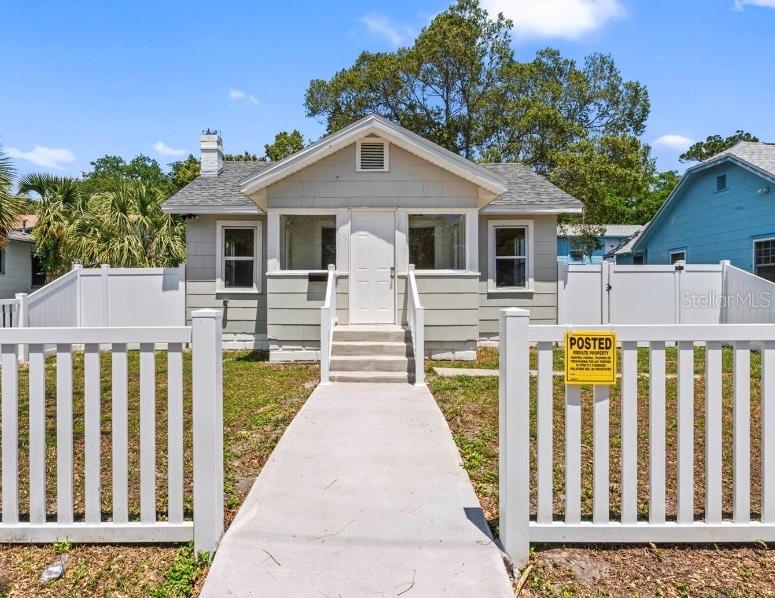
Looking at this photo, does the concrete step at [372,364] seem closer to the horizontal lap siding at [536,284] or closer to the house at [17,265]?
the horizontal lap siding at [536,284]

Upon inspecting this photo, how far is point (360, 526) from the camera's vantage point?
2.85 metres

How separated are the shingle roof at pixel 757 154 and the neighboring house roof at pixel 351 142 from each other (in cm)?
505

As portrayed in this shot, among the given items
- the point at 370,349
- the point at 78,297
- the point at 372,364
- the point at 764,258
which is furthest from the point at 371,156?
the point at 764,258

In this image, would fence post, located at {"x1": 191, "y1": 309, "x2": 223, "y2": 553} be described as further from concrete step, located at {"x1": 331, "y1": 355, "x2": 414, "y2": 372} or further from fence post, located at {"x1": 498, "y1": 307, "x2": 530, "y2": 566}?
Answer: concrete step, located at {"x1": 331, "y1": 355, "x2": 414, "y2": 372}

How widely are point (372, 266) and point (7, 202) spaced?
6021 millimetres

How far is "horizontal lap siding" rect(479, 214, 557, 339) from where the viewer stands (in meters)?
10.9

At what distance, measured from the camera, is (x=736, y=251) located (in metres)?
13.0

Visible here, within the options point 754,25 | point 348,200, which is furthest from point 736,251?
point 348,200

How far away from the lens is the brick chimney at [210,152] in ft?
41.8

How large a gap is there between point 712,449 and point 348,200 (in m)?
7.40

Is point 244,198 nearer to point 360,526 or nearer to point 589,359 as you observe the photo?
point 360,526

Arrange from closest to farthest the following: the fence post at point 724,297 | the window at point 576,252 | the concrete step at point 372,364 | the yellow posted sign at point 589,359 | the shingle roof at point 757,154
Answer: the yellow posted sign at point 589,359 < the concrete step at point 372,364 < the fence post at point 724,297 < the shingle roof at point 757,154 < the window at point 576,252

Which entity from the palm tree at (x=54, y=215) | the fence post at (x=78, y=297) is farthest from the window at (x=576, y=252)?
the palm tree at (x=54, y=215)

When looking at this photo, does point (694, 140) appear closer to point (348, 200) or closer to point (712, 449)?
point (348, 200)
